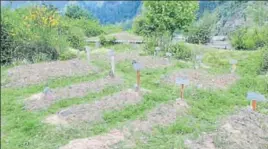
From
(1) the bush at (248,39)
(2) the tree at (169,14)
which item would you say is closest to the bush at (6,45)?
(2) the tree at (169,14)

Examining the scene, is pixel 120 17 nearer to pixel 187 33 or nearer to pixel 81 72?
pixel 187 33

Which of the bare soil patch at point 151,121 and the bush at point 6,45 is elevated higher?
the bush at point 6,45

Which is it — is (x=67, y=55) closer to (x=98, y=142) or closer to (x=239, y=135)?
(x=98, y=142)

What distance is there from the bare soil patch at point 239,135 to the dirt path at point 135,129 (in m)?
1.05

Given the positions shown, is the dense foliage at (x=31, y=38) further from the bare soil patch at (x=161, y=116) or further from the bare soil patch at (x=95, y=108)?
A: the bare soil patch at (x=161, y=116)

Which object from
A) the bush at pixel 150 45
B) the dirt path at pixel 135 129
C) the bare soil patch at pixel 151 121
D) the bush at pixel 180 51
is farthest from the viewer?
the bush at pixel 150 45

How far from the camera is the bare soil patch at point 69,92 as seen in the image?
10.4 m

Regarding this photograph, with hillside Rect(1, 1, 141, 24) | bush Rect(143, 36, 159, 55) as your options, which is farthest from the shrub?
hillside Rect(1, 1, 141, 24)

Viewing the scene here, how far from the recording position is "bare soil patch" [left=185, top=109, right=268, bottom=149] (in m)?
7.37

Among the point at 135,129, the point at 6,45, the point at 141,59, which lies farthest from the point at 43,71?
the point at 135,129

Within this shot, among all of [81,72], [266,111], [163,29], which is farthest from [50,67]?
[163,29]

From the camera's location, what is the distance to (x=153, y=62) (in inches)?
597

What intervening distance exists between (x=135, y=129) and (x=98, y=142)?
0.98 metres

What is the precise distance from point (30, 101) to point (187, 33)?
620 inches
